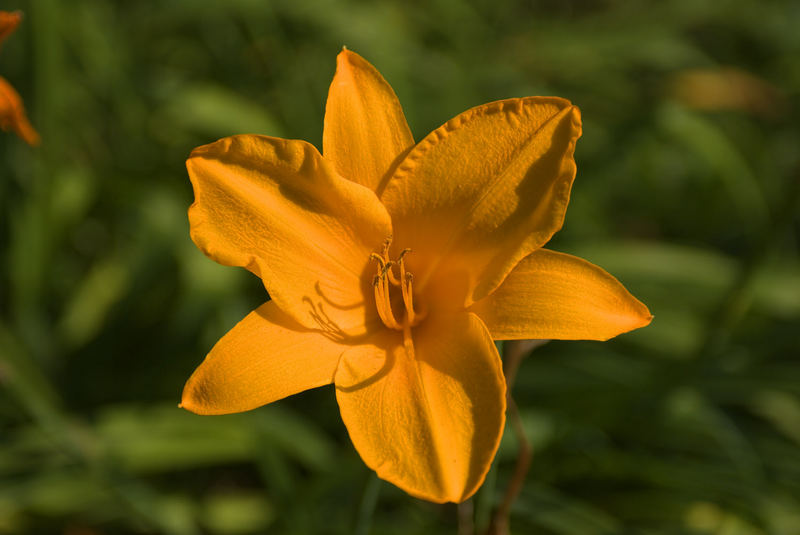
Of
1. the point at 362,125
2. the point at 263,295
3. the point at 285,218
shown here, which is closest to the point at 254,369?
the point at 285,218

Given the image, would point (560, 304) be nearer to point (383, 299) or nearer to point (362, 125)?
point (383, 299)

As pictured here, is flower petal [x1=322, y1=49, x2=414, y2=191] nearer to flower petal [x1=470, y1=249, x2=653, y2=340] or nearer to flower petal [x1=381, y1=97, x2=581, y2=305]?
flower petal [x1=381, y1=97, x2=581, y2=305]

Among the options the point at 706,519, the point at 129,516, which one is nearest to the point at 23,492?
the point at 129,516

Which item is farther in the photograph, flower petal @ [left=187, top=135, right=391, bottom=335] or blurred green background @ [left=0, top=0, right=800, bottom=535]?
blurred green background @ [left=0, top=0, right=800, bottom=535]

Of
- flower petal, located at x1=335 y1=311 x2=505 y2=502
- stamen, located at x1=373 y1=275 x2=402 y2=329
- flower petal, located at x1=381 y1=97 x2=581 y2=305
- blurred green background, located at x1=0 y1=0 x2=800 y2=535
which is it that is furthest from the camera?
blurred green background, located at x1=0 y1=0 x2=800 y2=535

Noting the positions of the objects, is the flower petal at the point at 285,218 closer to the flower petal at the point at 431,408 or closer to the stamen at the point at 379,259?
the stamen at the point at 379,259

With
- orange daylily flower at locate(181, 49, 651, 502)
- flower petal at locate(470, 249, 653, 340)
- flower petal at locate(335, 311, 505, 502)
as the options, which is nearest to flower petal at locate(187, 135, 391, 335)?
orange daylily flower at locate(181, 49, 651, 502)
